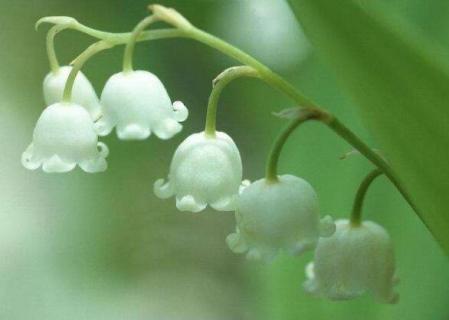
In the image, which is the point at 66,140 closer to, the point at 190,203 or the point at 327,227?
the point at 190,203

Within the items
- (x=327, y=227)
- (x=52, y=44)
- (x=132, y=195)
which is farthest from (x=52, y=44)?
(x=132, y=195)

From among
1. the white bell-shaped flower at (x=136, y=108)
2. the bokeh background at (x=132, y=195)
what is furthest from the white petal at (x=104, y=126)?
the bokeh background at (x=132, y=195)

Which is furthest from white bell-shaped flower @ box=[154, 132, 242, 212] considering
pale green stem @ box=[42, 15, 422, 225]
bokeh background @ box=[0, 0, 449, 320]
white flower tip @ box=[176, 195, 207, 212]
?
bokeh background @ box=[0, 0, 449, 320]

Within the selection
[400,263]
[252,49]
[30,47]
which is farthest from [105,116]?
[30,47]

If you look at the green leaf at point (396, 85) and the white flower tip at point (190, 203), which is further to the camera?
the white flower tip at point (190, 203)

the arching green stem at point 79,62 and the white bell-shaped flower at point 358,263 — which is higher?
the arching green stem at point 79,62

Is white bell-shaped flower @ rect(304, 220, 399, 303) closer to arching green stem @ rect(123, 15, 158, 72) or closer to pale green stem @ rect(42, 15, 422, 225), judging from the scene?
pale green stem @ rect(42, 15, 422, 225)

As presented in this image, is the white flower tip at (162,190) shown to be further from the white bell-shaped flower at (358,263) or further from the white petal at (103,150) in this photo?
the white bell-shaped flower at (358,263)
